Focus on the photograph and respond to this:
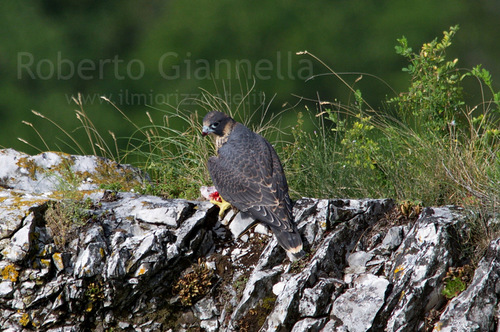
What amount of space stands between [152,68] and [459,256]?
56.3 feet

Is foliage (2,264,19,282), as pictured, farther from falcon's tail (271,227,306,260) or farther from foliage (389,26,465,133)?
foliage (389,26,465,133)

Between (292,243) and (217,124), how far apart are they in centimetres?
148

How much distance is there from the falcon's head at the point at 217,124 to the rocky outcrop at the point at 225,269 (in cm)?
74

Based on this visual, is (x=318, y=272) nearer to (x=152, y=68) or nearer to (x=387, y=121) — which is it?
(x=387, y=121)

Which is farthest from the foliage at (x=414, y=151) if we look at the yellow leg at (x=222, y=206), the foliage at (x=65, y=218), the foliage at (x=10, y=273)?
the foliage at (x=10, y=273)

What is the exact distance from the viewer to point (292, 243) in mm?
4340

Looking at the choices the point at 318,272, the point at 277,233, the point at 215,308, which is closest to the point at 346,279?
the point at 318,272

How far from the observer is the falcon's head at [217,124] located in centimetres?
529

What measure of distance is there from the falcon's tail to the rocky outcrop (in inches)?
3.0

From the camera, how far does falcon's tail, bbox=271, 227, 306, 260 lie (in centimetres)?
433

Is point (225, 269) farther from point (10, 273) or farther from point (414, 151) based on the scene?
point (414, 151)

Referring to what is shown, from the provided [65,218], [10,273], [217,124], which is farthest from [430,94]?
[10,273]

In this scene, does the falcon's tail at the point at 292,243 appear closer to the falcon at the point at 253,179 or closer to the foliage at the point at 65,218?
the falcon at the point at 253,179

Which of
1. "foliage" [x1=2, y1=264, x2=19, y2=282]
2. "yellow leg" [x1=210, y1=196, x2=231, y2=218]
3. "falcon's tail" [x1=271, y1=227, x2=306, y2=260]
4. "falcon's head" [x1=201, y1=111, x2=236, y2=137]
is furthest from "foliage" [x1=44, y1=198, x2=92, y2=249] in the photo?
"falcon's tail" [x1=271, y1=227, x2=306, y2=260]
